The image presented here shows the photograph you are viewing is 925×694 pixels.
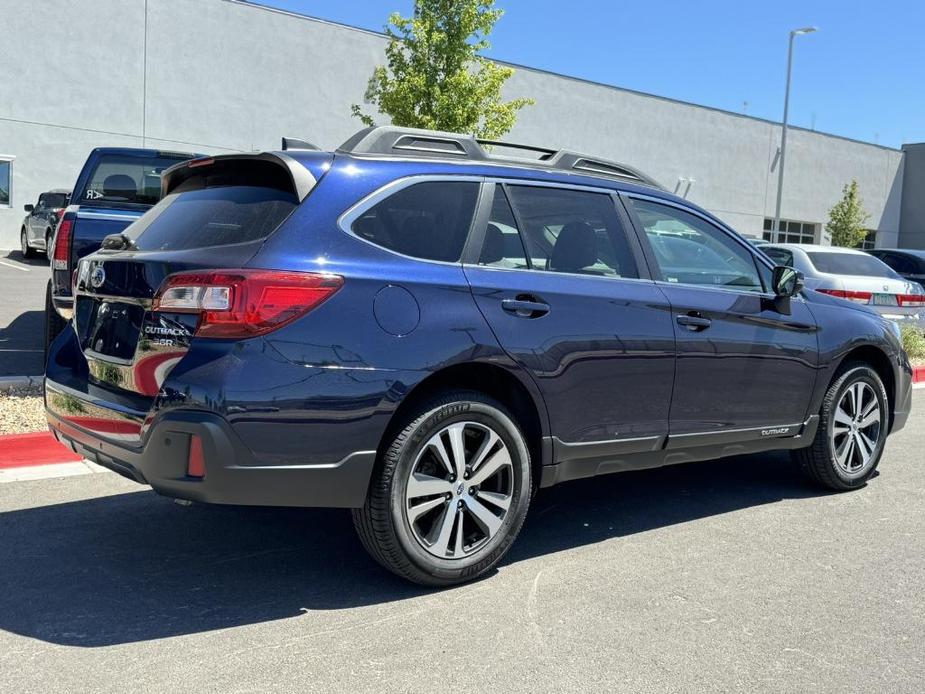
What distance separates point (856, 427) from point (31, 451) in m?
5.01

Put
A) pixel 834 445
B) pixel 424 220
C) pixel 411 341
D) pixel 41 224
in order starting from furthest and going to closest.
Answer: pixel 41 224, pixel 834 445, pixel 424 220, pixel 411 341

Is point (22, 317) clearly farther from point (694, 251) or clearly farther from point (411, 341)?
point (411, 341)

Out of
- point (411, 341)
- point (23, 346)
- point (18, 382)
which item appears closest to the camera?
point (411, 341)

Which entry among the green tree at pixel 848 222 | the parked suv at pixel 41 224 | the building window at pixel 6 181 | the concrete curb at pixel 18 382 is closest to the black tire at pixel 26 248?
the parked suv at pixel 41 224

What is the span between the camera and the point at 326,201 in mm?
3602

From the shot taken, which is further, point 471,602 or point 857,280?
point 857,280

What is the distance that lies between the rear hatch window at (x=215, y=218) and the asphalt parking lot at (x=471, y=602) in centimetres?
140

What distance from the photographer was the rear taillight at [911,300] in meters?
11.3

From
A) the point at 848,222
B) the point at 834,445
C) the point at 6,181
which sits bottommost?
the point at 834,445

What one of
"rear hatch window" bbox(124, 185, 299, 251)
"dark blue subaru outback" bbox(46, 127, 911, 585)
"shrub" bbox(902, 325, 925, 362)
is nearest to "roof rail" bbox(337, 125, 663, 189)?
"dark blue subaru outback" bbox(46, 127, 911, 585)

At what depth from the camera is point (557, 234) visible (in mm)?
4305

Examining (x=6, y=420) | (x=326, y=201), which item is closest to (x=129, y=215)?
(x=6, y=420)

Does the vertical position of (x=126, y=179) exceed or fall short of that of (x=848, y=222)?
it falls short

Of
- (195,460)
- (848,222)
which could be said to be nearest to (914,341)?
(195,460)
